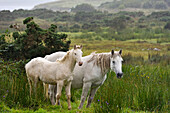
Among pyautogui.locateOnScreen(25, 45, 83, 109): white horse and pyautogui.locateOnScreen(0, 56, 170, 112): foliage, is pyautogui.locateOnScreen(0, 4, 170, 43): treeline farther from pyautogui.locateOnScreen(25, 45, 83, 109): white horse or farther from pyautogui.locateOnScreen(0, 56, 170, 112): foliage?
pyautogui.locateOnScreen(25, 45, 83, 109): white horse

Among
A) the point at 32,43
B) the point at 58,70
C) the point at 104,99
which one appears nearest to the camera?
the point at 104,99

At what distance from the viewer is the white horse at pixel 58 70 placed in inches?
244

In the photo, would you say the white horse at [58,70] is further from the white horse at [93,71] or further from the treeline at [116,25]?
the treeline at [116,25]

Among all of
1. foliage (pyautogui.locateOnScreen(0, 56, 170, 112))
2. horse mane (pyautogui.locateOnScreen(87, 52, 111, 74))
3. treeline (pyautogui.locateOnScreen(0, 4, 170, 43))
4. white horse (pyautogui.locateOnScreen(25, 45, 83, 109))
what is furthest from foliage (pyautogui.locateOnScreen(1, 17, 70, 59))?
treeline (pyautogui.locateOnScreen(0, 4, 170, 43))

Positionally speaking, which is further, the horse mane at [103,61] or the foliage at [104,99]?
the horse mane at [103,61]

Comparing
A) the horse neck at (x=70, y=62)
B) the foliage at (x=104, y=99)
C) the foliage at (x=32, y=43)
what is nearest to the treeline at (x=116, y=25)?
the foliage at (x=32, y=43)

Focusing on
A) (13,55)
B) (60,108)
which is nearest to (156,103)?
(60,108)

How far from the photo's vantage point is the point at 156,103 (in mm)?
7125

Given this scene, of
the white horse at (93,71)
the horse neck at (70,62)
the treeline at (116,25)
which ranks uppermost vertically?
the horse neck at (70,62)

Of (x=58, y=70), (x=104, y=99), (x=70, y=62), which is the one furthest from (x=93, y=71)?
(x=58, y=70)

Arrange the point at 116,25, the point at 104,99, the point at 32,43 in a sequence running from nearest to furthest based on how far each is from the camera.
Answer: the point at 104,99
the point at 32,43
the point at 116,25

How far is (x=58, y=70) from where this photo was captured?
6.31 m

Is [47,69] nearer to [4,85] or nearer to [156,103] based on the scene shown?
[4,85]

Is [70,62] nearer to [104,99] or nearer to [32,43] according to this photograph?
[104,99]
